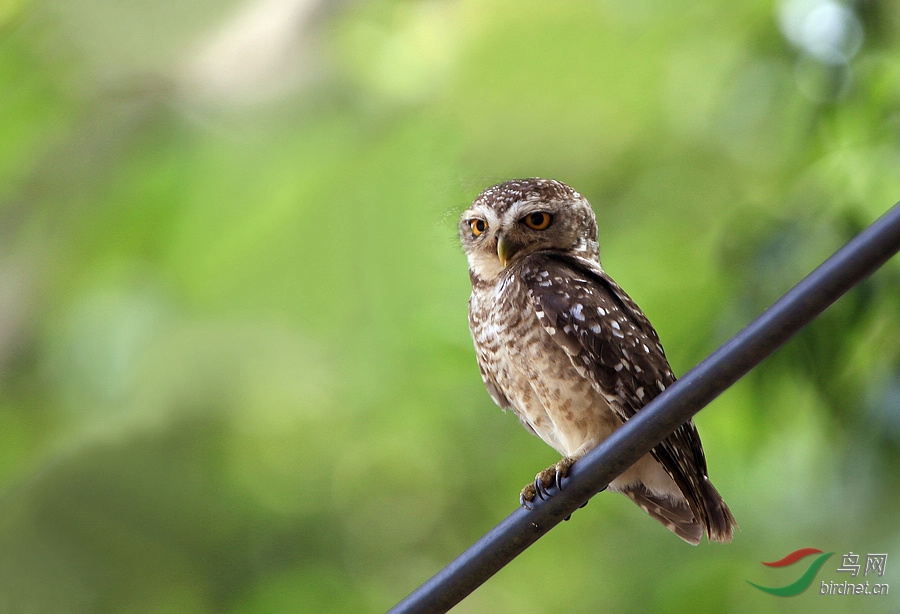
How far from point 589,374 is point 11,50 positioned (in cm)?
308

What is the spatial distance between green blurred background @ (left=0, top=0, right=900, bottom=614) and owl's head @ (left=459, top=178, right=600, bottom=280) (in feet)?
4.38

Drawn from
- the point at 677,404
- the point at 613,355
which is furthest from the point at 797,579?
the point at 677,404

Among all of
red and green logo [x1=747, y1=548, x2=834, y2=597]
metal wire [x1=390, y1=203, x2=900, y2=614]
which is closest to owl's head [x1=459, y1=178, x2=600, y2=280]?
metal wire [x1=390, y1=203, x2=900, y2=614]

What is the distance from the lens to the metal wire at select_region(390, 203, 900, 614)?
86 centimetres

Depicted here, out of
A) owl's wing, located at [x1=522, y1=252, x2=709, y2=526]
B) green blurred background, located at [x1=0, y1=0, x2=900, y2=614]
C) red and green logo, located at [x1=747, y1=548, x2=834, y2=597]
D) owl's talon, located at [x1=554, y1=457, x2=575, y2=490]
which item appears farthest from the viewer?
green blurred background, located at [x1=0, y1=0, x2=900, y2=614]

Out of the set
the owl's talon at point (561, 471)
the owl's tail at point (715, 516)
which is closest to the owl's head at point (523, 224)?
the owl's talon at point (561, 471)

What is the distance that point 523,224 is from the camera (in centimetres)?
186

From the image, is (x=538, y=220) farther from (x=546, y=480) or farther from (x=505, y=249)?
(x=546, y=480)

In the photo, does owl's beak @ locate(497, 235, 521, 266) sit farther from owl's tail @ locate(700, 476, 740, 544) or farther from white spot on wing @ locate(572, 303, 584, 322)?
owl's tail @ locate(700, 476, 740, 544)

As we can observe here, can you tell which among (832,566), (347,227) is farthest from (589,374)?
(347,227)

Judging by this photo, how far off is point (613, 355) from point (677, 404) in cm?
61

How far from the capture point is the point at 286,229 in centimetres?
351

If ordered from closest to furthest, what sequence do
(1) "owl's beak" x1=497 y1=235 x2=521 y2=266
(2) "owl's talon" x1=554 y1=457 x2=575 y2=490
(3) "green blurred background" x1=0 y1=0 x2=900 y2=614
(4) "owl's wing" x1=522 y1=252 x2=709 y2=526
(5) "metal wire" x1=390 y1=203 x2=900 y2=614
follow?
(5) "metal wire" x1=390 y1=203 x2=900 y2=614, (2) "owl's talon" x1=554 y1=457 x2=575 y2=490, (4) "owl's wing" x1=522 y1=252 x2=709 y2=526, (1) "owl's beak" x1=497 y1=235 x2=521 y2=266, (3) "green blurred background" x1=0 y1=0 x2=900 y2=614

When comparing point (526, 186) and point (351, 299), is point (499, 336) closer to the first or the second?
point (526, 186)
